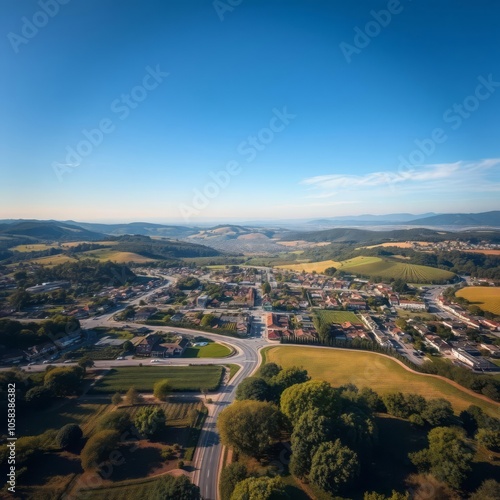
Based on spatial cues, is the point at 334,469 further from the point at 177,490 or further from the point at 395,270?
the point at 395,270

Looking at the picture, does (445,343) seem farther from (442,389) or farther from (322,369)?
(322,369)

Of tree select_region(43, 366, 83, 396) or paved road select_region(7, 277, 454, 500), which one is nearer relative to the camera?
paved road select_region(7, 277, 454, 500)

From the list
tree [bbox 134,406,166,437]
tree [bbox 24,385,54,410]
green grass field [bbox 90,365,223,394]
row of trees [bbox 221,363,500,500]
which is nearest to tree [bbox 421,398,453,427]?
row of trees [bbox 221,363,500,500]

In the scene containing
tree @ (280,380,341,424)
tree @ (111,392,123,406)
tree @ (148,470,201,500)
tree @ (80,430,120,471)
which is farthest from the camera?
tree @ (111,392,123,406)

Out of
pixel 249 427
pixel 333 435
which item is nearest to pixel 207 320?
pixel 249 427

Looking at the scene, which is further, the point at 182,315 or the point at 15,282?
the point at 15,282

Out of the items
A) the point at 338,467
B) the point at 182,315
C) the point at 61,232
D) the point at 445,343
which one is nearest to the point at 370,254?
the point at 445,343

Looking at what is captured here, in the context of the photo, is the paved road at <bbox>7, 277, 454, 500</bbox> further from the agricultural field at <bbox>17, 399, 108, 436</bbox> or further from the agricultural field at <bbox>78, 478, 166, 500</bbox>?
the agricultural field at <bbox>17, 399, 108, 436</bbox>

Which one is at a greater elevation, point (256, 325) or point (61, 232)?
point (61, 232)
